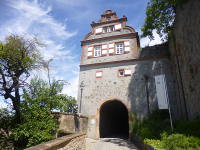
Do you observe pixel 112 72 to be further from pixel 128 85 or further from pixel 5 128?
pixel 5 128

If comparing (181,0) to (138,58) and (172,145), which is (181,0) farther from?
(172,145)

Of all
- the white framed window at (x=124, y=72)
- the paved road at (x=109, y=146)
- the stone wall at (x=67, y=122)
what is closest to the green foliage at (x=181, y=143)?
the paved road at (x=109, y=146)

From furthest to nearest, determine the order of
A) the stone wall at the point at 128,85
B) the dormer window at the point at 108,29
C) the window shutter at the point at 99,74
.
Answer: the dormer window at the point at 108,29 < the window shutter at the point at 99,74 < the stone wall at the point at 128,85

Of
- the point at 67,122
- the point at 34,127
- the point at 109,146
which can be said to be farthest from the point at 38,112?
the point at 109,146

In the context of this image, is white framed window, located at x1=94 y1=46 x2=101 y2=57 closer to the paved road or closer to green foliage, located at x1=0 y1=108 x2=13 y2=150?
the paved road

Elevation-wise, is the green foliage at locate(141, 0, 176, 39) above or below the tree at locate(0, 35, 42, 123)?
above

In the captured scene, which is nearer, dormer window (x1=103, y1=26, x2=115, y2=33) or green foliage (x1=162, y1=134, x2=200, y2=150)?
green foliage (x1=162, y1=134, x2=200, y2=150)

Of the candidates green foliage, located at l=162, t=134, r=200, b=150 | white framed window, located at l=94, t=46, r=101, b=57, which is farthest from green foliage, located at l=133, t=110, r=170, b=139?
white framed window, located at l=94, t=46, r=101, b=57

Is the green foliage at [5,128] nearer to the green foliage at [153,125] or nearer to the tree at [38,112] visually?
the tree at [38,112]

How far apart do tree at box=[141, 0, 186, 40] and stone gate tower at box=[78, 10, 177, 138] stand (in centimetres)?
186

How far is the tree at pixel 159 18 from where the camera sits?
38.2 feet

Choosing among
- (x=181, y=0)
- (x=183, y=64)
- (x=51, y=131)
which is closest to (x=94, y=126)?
(x=51, y=131)

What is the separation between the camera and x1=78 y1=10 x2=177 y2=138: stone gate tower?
43.7ft

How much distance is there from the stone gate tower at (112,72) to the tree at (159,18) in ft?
6.09
